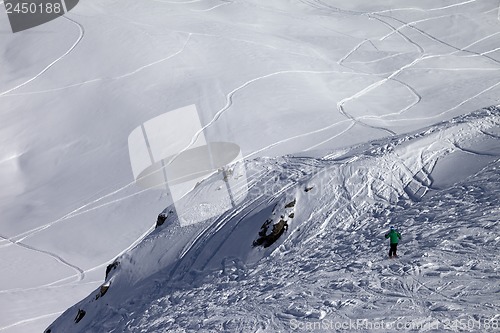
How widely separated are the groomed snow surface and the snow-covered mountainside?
0.13 feet

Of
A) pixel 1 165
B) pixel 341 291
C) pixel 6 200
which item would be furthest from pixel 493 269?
pixel 1 165

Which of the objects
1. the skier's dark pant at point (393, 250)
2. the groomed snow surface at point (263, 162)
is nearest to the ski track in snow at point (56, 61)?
A: the groomed snow surface at point (263, 162)

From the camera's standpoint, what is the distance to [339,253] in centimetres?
1129

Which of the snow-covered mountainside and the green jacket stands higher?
the green jacket

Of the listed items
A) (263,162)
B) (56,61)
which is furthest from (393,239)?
(56,61)

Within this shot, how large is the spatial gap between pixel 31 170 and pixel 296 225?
14.8 meters

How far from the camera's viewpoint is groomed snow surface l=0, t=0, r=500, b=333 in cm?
1042

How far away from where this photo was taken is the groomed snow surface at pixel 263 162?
34.2 ft

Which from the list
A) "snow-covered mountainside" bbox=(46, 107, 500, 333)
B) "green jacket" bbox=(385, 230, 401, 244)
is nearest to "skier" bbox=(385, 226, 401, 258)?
"green jacket" bbox=(385, 230, 401, 244)

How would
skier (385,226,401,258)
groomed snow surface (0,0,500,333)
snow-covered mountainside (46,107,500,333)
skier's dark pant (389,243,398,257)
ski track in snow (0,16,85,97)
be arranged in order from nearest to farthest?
1. snow-covered mountainside (46,107,500,333)
2. skier (385,226,401,258)
3. skier's dark pant (389,243,398,257)
4. groomed snow surface (0,0,500,333)
5. ski track in snow (0,16,85,97)

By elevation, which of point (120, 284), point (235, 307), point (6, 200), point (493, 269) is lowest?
point (6, 200)

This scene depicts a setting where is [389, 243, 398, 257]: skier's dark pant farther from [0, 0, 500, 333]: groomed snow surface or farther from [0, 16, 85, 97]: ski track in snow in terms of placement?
[0, 16, 85, 97]: ski track in snow

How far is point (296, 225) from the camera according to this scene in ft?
40.4

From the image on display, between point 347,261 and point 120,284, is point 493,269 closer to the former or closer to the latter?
point 347,261
